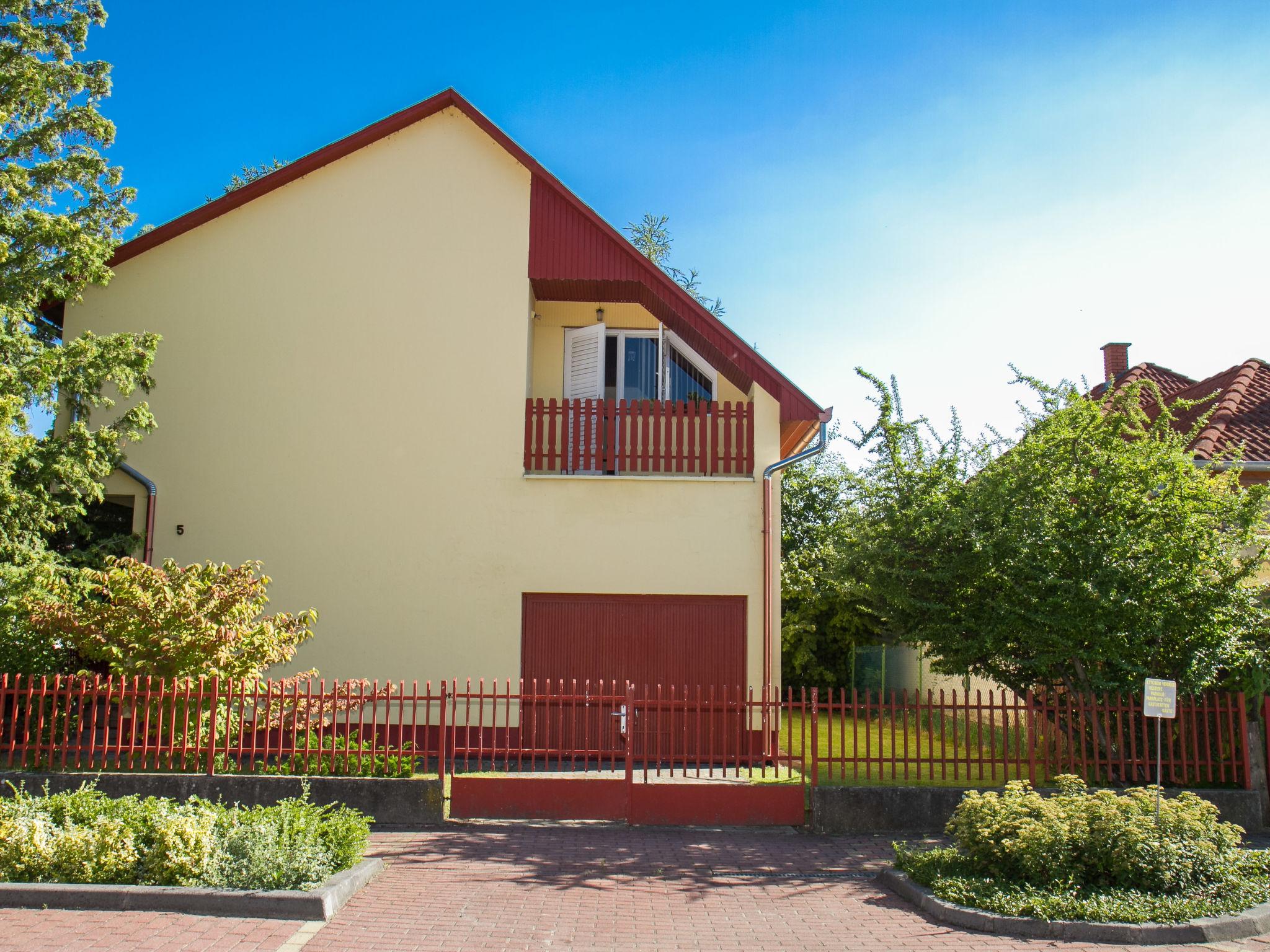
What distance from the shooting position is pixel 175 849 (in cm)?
720

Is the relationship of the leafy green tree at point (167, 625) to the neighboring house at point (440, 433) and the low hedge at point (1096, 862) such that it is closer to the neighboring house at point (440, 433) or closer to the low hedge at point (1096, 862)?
the neighboring house at point (440, 433)

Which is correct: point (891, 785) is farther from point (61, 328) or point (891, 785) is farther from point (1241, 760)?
point (61, 328)

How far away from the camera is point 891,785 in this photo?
33.6 ft

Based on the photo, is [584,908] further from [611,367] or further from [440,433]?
[611,367]

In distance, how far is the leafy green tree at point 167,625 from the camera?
34.1 ft

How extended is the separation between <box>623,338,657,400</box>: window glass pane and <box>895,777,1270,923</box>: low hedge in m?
8.33

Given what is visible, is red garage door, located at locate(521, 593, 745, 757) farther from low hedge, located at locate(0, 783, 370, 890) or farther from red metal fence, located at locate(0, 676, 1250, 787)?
low hedge, located at locate(0, 783, 370, 890)

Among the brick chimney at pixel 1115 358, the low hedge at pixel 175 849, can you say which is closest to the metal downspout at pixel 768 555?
the low hedge at pixel 175 849

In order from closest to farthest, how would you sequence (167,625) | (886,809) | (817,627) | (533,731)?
1. (533,731)
2. (886,809)
3. (167,625)
4. (817,627)

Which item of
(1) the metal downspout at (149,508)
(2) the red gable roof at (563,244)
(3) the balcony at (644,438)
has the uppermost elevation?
(2) the red gable roof at (563,244)

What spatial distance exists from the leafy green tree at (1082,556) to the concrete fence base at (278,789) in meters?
5.26

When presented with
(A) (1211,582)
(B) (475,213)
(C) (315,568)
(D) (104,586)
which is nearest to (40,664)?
(D) (104,586)

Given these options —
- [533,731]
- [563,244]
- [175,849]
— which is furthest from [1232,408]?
[175,849]

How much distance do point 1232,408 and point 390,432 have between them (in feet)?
41.4
